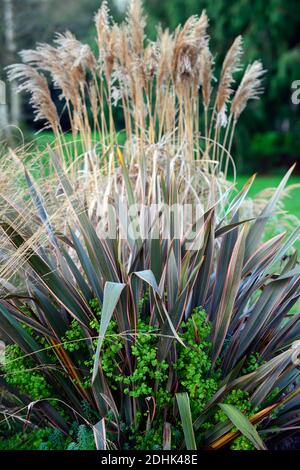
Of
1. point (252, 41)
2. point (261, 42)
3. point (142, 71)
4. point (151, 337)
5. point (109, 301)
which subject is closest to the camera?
point (109, 301)

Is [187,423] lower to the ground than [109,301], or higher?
lower

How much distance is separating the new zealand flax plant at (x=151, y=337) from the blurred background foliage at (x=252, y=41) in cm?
1328

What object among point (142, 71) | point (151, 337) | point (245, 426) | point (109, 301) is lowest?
point (245, 426)

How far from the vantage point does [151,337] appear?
256 cm

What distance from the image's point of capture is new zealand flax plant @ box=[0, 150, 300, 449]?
253cm

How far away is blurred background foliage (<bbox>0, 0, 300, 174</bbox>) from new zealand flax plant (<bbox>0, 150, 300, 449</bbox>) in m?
13.3

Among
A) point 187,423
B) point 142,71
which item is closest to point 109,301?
point 187,423

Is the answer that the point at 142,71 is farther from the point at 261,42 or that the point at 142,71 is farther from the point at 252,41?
the point at 261,42

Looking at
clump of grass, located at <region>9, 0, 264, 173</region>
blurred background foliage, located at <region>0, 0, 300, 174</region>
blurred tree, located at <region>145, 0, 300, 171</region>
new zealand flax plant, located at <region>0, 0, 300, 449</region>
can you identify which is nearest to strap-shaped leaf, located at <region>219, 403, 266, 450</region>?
new zealand flax plant, located at <region>0, 0, 300, 449</region>

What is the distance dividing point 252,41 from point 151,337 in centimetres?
1591

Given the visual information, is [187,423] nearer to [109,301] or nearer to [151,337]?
[151,337]

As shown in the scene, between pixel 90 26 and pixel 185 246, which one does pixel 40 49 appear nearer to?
pixel 185 246

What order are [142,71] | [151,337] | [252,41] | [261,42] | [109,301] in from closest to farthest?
[109,301] < [151,337] < [142,71] < [252,41] < [261,42]

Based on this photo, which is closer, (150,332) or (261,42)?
(150,332)
